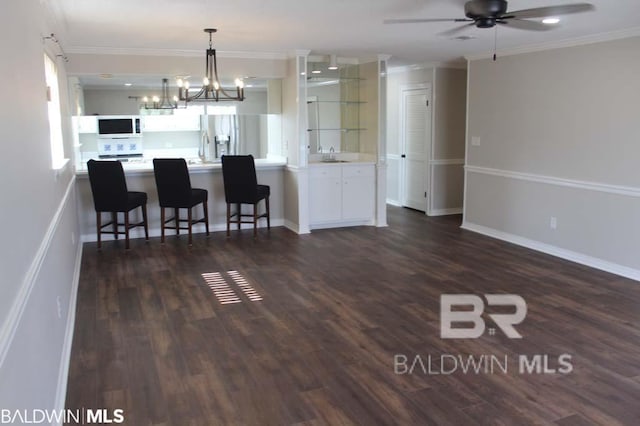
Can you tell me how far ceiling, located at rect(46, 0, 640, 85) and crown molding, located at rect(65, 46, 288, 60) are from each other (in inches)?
0.8

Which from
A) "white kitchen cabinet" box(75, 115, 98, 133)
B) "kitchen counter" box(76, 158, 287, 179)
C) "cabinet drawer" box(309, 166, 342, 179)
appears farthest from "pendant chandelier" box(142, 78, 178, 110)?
"cabinet drawer" box(309, 166, 342, 179)

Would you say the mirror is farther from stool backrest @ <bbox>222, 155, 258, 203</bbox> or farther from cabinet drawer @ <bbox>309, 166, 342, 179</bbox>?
stool backrest @ <bbox>222, 155, 258, 203</bbox>

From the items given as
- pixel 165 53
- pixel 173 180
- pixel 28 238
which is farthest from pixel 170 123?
pixel 28 238

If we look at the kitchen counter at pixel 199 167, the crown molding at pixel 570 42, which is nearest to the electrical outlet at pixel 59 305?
the kitchen counter at pixel 199 167

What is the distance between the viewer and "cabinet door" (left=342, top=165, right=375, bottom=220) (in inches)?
286

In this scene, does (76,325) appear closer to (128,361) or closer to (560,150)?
(128,361)

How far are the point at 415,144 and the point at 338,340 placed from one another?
543 centimetres

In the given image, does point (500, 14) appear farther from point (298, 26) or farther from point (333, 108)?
point (333, 108)

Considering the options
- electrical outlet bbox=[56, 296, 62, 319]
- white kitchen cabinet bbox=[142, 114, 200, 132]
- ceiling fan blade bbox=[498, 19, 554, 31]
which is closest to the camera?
electrical outlet bbox=[56, 296, 62, 319]

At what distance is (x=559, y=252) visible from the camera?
19.0 feet

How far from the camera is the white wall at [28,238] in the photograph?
167 cm

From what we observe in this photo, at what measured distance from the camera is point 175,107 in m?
8.44

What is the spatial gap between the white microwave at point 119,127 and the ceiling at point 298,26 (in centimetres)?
207

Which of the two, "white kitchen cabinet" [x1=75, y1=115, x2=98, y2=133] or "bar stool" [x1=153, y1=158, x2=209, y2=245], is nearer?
"bar stool" [x1=153, y1=158, x2=209, y2=245]
